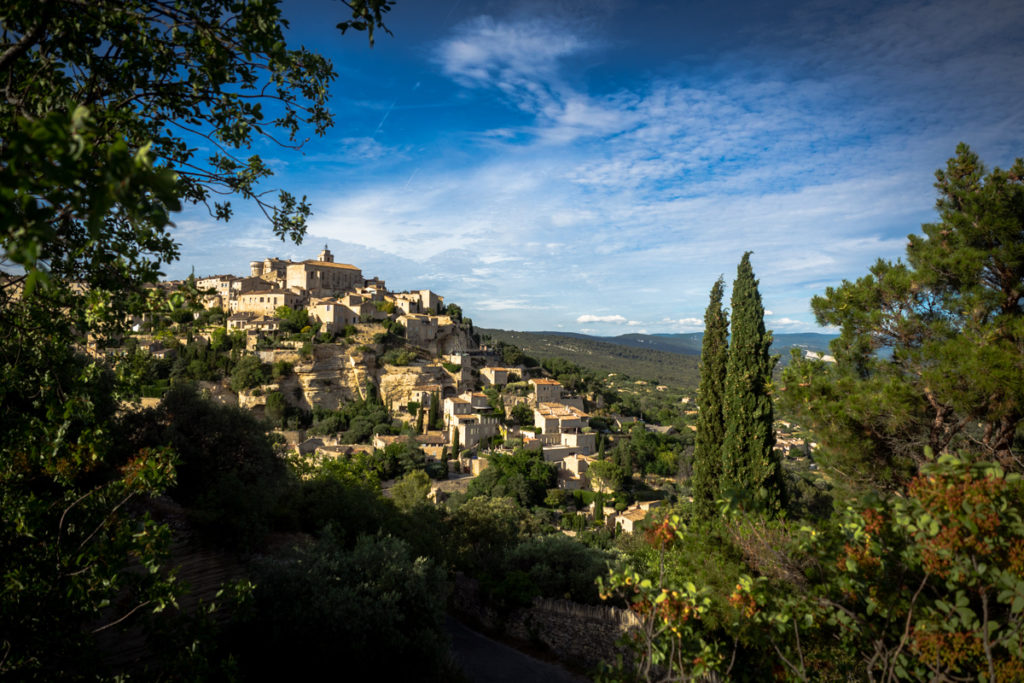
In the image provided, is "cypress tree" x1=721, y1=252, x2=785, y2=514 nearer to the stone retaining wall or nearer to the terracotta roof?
the stone retaining wall

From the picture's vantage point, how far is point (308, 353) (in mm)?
44281

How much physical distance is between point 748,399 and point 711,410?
1176mm

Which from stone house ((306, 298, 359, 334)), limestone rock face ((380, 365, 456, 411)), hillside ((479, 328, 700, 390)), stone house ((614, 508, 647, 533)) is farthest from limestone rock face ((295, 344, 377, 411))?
hillside ((479, 328, 700, 390))

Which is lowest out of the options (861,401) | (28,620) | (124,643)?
(124,643)

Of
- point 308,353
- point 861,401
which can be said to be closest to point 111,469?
point 861,401

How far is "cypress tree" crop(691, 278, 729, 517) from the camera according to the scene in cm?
1193

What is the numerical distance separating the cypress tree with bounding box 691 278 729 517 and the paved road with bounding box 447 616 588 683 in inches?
189

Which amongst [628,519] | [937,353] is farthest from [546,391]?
[937,353]

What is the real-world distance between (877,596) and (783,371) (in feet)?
12.4

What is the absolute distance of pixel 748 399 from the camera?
444 inches

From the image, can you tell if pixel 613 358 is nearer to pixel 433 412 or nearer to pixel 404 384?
pixel 404 384

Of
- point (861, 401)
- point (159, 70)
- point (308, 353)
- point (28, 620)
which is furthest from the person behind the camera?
point (308, 353)

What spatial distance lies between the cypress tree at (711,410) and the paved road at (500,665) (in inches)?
189

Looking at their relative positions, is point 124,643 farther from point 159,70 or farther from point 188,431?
point 159,70
